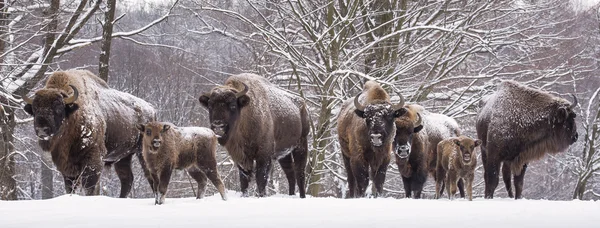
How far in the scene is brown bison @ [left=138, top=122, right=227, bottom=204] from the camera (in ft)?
26.6

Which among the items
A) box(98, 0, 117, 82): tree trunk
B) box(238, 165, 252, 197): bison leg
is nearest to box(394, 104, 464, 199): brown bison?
box(238, 165, 252, 197): bison leg

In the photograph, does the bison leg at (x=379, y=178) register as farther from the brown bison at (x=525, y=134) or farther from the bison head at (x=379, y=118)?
the brown bison at (x=525, y=134)

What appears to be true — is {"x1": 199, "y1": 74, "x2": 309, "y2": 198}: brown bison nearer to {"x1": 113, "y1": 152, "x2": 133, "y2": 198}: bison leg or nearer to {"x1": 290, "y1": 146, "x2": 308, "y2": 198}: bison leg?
{"x1": 290, "y1": 146, "x2": 308, "y2": 198}: bison leg

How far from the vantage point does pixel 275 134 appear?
1159 cm

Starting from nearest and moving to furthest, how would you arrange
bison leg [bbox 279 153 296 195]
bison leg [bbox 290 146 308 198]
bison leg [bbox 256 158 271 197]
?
Result: 1. bison leg [bbox 256 158 271 197]
2. bison leg [bbox 290 146 308 198]
3. bison leg [bbox 279 153 296 195]

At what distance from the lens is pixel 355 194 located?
11.5 metres

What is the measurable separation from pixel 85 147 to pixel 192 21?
17.8m

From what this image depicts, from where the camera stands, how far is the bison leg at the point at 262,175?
34.6 ft

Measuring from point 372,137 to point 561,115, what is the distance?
315 centimetres

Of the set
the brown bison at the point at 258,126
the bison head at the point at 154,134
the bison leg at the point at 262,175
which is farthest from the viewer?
the bison leg at the point at 262,175

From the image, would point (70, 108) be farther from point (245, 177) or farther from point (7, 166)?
point (7, 166)

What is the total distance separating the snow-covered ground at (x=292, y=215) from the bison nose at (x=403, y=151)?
3.81m

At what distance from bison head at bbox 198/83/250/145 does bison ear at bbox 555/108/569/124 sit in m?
4.68

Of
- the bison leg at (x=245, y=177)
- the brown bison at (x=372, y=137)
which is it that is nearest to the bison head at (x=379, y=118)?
the brown bison at (x=372, y=137)
